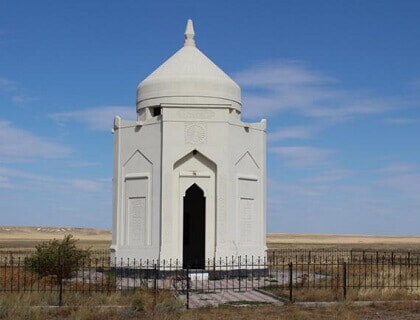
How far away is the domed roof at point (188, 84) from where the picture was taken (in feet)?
81.3

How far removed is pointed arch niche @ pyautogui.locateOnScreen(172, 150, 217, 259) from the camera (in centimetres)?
2397

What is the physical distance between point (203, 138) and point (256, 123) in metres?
2.80

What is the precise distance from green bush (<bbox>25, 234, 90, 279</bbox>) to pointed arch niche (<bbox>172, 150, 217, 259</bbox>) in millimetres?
3636

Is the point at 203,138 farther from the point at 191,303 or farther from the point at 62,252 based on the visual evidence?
the point at 191,303

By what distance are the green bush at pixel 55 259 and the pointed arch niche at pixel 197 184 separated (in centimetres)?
364

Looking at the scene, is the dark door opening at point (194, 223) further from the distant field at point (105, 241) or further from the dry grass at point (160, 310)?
the distant field at point (105, 241)

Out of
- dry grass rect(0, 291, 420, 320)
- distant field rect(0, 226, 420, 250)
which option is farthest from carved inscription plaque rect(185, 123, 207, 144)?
distant field rect(0, 226, 420, 250)

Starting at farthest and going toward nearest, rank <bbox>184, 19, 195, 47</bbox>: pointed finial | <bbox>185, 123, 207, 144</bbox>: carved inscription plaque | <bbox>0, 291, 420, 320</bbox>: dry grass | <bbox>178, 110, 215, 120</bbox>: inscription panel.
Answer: <bbox>184, 19, 195, 47</bbox>: pointed finial → <bbox>178, 110, 215, 120</bbox>: inscription panel → <bbox>185, 123, 207, 144</bbox>: carved inscription plaque → <bbox>0, 291, 420, 320</bbox>: dry grass

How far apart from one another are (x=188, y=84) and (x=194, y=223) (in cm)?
646

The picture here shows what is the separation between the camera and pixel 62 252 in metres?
23.0

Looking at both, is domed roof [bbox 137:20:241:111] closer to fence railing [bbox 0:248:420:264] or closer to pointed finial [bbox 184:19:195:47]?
pointed finial [bbox 184:19:195:47]

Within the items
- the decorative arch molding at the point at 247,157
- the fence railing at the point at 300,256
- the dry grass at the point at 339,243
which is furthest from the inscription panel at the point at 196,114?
the dry grass at the point at 339,243

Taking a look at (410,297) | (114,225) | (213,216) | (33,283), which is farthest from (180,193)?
(410,297)

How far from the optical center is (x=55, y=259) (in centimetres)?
2264
